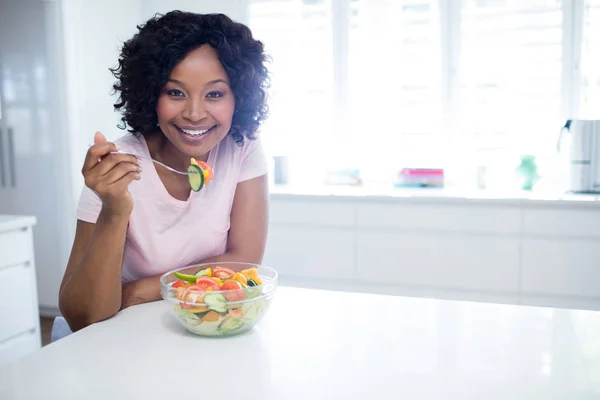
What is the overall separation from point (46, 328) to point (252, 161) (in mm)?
2369

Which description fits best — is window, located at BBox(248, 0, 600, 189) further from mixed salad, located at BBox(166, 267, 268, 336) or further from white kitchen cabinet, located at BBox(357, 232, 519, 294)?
mixed salad, located at BBox(166, 267, 268, 336)

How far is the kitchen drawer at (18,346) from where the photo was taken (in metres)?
2.27

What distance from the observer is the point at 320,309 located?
1.15 metres

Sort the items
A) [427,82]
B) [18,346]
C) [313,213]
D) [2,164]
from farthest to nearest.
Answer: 1. [2,164]
2. [427,82]
3. [313,213]
4. [18,346]

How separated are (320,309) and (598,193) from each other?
2148 mm

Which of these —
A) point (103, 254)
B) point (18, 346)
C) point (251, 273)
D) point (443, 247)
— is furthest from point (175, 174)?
point (443, 247)

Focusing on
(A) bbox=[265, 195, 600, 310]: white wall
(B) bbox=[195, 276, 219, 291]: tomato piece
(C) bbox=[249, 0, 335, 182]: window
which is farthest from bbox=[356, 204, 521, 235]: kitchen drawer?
(B) bbox=[195, 276, 219, 291]: tomato piece

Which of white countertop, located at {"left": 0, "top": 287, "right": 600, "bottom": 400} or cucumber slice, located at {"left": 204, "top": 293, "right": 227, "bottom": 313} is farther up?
cucumber slice, located at {"left": 204, "top": 293, "right": 227, "bottom": 313}

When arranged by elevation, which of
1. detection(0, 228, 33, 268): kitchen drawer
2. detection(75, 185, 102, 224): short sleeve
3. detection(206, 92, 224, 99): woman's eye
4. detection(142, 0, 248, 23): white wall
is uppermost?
detection(142, 0, 248, 23): white wall

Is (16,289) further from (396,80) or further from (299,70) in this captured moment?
(396,80)

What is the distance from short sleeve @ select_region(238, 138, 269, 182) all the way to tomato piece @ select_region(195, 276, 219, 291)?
0.51 m

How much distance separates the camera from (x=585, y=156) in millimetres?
2789

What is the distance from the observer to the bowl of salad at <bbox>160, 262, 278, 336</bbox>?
3.11 ft

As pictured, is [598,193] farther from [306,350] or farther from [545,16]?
[306,350]
